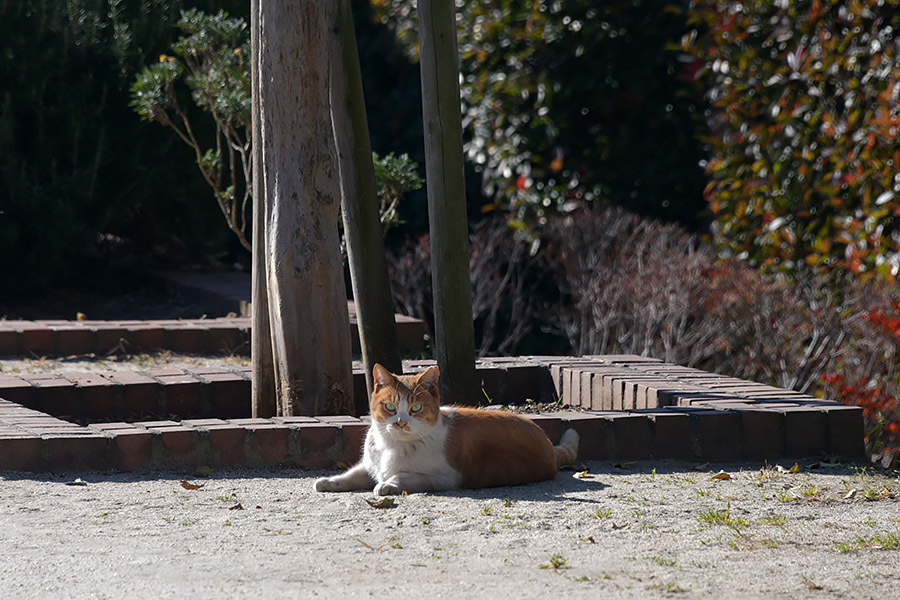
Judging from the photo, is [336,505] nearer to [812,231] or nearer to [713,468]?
[713,468]

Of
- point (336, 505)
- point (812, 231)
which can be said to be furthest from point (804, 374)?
point (336, 505)

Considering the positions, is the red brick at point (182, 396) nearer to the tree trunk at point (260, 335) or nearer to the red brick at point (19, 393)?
the tree trunk at point (260, 335)

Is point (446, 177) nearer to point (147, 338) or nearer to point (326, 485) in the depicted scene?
point (326, 485)

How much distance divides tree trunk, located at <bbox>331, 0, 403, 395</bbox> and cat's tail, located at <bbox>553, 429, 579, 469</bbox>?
952mm

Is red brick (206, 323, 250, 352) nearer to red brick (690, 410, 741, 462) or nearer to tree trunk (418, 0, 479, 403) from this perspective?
tree trunk (418, 0, 479, 403)

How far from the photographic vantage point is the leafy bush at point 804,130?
7078mm

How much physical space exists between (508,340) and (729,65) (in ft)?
8.66

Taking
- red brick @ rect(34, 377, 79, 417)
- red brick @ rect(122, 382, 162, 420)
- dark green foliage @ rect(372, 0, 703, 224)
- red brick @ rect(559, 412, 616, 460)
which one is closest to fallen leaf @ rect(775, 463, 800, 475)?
red brick @ rect(559, 412, 616, 460)

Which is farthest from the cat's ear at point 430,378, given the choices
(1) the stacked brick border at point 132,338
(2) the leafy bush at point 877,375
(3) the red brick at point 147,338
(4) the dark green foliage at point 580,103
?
(4) the dark green foliage at point 580,103

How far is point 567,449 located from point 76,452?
191cm

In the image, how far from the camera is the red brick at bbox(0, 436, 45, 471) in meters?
4.50

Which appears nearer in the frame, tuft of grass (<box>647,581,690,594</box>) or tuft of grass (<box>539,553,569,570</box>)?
tuft of grass (<box>647,581,690,594</box>)

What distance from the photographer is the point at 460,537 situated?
3598 mm

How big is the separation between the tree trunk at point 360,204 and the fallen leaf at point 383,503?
134cm
